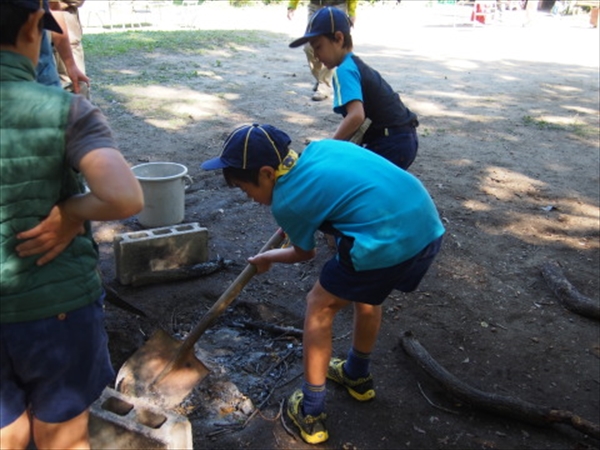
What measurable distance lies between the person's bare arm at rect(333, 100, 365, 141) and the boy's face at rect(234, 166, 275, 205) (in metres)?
1.27

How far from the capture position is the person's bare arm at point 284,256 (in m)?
2.51

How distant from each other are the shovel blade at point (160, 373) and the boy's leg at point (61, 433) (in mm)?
1168

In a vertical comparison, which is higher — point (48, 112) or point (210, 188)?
point (48, 112)

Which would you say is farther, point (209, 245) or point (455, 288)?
point (209, 245)

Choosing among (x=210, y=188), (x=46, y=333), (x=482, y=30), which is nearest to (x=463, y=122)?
(x=210, y=188)

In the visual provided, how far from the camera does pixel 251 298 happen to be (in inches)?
153

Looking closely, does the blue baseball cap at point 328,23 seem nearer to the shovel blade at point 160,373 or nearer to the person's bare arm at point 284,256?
the person's bare arm at point 284,256

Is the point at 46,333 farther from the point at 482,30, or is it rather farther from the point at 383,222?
the point at 482,30

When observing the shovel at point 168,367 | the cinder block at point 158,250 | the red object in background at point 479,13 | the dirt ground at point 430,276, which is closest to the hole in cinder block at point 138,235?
the cinder block at point 158,250

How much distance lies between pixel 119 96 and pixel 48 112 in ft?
25.0

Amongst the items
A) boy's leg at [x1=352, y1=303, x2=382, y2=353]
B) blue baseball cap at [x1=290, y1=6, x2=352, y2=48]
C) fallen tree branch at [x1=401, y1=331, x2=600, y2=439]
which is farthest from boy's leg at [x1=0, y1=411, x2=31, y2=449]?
blue baseball cap at [x1=290, y1=6, x2=352, y2=48]

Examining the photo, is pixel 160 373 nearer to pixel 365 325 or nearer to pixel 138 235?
pixel 365 325

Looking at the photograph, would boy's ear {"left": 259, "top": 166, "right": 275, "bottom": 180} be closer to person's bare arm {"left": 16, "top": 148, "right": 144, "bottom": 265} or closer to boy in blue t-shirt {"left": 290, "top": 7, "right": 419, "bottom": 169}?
person's bare arm {"left": 16, "top": 148, "right": 144, "bottom": 265}

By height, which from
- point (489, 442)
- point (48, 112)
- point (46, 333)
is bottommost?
point (489, 442)
